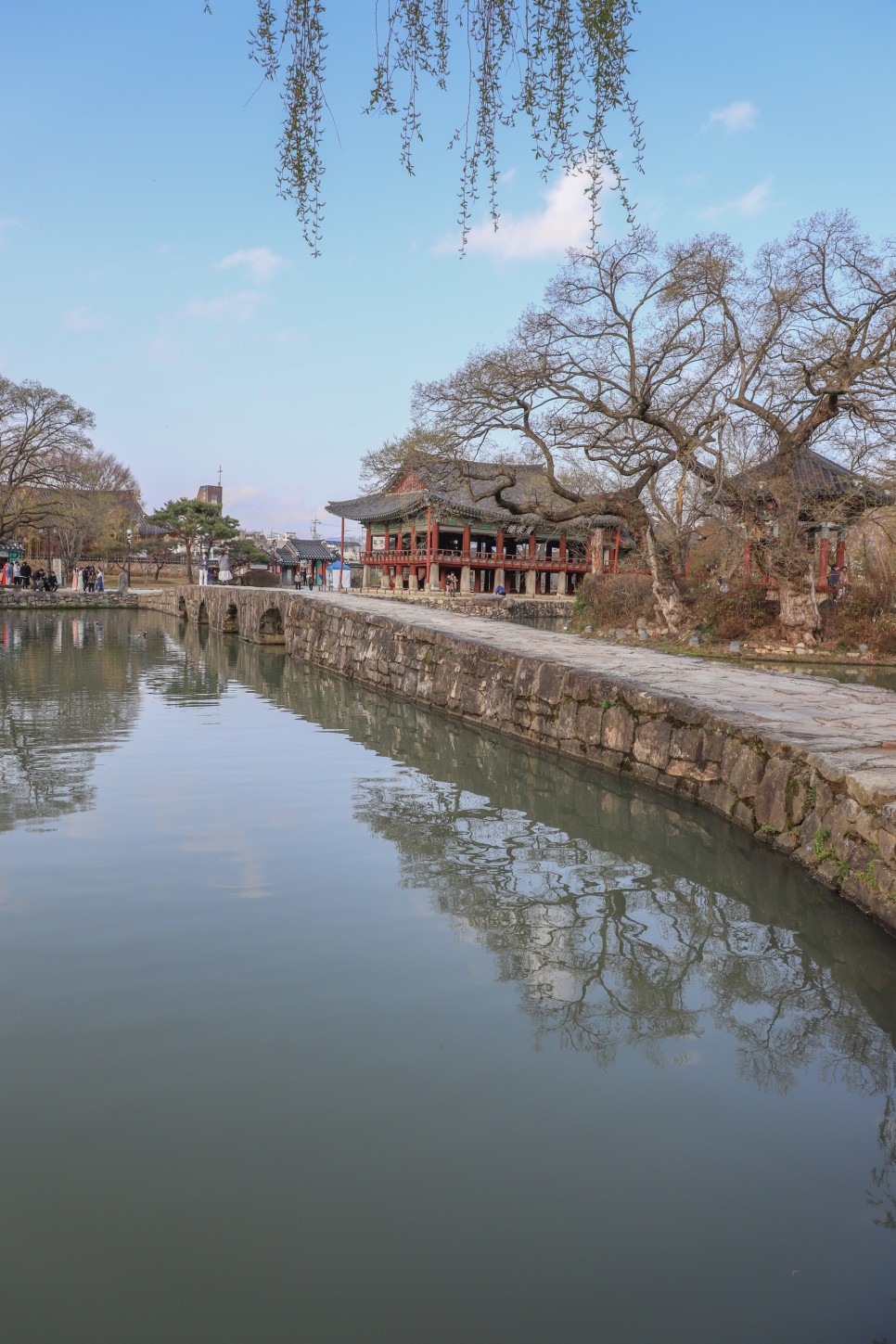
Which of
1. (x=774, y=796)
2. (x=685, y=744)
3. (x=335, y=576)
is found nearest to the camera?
(x=774, y=796)

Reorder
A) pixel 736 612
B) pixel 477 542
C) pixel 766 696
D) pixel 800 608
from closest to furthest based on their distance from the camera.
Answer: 1. pixel 766 696
2. pixel 800 608
3. pixel 736 612
4. pixel 477 542

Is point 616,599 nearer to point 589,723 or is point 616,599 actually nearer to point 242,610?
point 242,610

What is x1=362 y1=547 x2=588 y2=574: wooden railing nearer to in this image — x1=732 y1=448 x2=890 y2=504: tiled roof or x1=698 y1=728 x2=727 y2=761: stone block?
x1=732 y1=448 x2=890 y2=504: tiled roof

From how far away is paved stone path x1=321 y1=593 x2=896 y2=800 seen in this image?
5.57m

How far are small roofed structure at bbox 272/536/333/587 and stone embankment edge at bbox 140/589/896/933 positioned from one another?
147 ft

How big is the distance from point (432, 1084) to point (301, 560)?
60.4m

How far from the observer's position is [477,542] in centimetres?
4300

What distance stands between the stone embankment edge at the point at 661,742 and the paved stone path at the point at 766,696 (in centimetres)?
11

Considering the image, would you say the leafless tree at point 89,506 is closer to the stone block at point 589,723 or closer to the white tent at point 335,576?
the white tent at point 335,576

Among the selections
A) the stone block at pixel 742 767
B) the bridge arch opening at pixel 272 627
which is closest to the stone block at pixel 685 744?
the stone block at pixel 742 767

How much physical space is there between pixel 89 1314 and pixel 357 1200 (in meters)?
0.72

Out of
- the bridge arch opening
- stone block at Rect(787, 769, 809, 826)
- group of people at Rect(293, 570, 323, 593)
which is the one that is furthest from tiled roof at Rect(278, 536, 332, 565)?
stone block at Rect(787, 769, 809, 826)

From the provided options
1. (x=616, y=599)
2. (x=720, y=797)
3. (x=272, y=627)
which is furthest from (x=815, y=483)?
(x=720, y=797)

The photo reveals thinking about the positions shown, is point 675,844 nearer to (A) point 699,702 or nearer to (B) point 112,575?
(A) point 699,702
